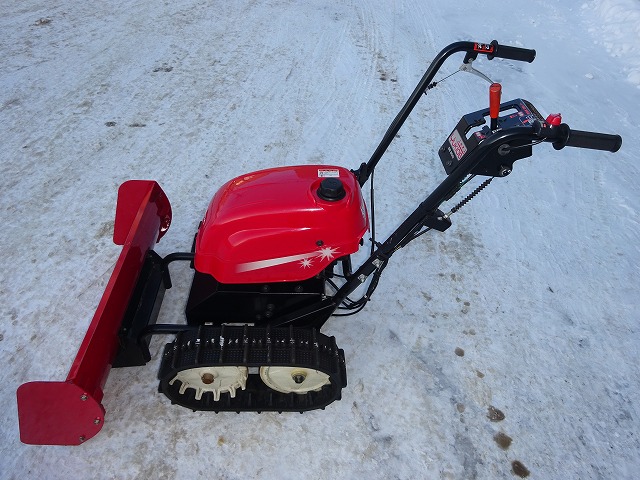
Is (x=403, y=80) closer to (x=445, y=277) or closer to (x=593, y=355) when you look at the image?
(x=445, y=277)

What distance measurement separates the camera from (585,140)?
1.91m

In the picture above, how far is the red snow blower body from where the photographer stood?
2055 mm

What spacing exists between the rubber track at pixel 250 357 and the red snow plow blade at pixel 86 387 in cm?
27

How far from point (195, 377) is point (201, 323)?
0.96ft

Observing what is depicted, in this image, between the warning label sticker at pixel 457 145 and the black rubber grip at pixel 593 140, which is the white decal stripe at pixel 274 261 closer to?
the warning label sticker at pixel 457 145

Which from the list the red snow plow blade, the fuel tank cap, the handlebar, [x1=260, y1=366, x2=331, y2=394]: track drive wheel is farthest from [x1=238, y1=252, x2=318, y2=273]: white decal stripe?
the handlebar

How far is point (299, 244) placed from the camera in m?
2.23

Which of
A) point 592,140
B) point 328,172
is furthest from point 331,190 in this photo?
point 592,140

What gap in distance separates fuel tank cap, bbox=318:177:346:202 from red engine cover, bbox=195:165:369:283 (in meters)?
0.02

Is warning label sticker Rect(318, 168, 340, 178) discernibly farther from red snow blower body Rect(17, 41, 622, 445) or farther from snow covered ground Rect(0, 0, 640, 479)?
snow covered ground Rect(0, 0, 640, 479)

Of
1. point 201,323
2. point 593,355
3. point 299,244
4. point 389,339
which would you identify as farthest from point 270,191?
point 593,355

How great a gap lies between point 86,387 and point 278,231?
40.4 inches

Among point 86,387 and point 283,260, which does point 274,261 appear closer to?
point 283,260

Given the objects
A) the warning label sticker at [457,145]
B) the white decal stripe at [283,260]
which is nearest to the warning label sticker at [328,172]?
the white decal stripe at [283,260]
